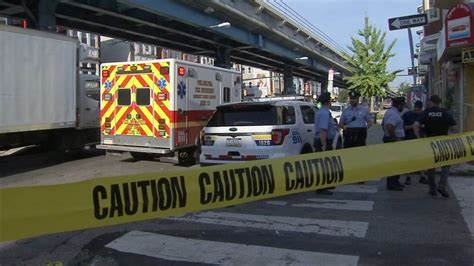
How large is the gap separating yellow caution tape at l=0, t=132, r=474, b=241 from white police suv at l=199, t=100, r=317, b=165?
297 cm

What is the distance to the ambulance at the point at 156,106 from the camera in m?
11.6

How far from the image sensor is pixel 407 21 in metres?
13.4

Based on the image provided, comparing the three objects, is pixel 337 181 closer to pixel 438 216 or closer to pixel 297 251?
pixel 297 251

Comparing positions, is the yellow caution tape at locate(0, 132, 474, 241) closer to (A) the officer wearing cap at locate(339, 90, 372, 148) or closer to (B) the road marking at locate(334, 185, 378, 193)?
(B) the road marking at locate(334, 185, 378, 193)

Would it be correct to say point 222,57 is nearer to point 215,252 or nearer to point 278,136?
point 278,136

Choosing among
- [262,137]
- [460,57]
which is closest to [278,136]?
[262,137]

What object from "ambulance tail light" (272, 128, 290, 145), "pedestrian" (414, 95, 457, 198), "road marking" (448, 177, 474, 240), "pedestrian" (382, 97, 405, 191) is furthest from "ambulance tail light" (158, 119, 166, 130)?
"road marking" (448, 177, 474, 240)

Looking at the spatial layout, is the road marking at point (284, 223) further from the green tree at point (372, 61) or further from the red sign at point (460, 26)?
the green tree at point (372, 61)

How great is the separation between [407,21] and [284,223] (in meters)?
9.01

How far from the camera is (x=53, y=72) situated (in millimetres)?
12148

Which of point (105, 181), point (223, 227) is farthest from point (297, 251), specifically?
point (105, 181)

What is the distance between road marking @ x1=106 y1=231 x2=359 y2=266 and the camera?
16.2 ft

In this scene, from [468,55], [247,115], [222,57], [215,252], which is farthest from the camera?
[222,57]

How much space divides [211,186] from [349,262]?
5.87 feet
